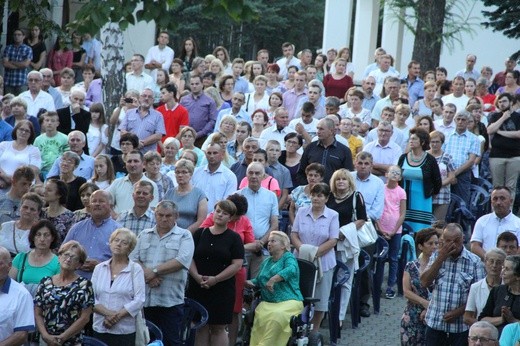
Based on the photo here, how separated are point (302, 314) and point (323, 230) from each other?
1.18 meters

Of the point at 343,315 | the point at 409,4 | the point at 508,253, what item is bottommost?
the point at 343,315

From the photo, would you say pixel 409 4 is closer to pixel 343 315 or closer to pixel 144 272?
pixel 343 315

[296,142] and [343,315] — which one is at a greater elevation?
[296,142]

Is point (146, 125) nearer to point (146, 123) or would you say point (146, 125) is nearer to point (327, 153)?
point (146, 123)

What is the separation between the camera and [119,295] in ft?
40.0

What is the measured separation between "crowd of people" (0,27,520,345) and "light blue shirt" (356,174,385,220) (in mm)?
22

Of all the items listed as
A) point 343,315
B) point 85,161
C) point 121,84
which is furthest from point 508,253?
point 121,84

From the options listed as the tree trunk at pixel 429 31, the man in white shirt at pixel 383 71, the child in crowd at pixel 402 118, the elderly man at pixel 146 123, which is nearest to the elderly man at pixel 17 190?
the elderly man at pixel 146 123

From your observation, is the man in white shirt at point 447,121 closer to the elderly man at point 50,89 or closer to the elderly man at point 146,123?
the elderly man at point 146,123

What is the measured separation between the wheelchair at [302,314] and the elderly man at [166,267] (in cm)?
98

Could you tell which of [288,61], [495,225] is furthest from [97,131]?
[288,61]

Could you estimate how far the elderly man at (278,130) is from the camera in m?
18.5

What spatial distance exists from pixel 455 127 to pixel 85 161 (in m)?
6.03

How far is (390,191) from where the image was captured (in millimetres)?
16906
